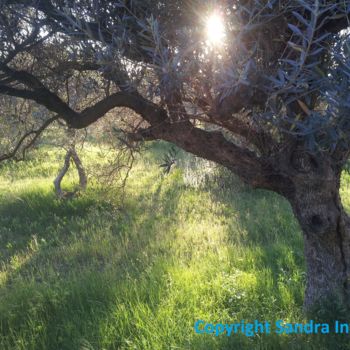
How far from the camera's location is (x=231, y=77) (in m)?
2.21

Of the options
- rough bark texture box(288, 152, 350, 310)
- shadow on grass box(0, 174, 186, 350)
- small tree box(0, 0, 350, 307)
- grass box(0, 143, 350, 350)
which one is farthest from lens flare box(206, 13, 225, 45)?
shadow on grass box(0, 174, 186, 350)

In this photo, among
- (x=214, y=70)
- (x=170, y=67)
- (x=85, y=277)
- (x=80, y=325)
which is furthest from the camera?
(x=85, y=277)

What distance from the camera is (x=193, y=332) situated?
3.94 m

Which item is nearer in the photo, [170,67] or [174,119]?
[170,67]

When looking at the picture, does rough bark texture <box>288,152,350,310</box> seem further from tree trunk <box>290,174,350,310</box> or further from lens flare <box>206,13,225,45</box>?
lens flare <box>206,13,225,45</box>

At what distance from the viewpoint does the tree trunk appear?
11.4 ft

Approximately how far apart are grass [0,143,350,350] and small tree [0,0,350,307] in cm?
97

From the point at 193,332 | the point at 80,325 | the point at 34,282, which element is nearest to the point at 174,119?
the point at 193,332

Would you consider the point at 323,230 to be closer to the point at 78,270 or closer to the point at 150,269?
the point at 150,269

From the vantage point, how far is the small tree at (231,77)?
84.6 inches

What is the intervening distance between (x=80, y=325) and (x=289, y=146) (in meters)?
2.96

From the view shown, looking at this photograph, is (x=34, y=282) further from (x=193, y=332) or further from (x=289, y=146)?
(x=289, y=146)

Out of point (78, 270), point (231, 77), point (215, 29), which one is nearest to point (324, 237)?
point (231, 77)

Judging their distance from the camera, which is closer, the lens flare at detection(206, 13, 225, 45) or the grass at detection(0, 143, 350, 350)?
the lens flare at detection(206, 13, 225, 45)
